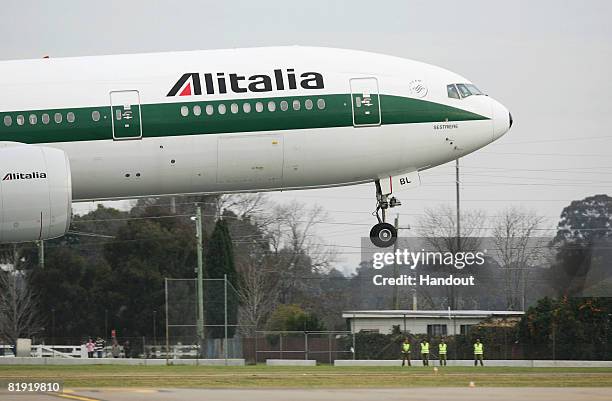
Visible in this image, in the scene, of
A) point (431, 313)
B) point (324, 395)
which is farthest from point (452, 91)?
point (431, 313)

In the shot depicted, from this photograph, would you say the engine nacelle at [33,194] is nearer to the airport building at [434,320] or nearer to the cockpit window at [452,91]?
the cockpit window at [452,91]

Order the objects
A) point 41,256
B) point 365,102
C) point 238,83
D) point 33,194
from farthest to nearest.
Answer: point 41,256, point 365,102, point 238,83, point 33,194

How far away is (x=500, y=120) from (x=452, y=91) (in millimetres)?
1815

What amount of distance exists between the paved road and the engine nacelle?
5.79 metres

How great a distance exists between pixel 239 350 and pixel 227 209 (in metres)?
31.7

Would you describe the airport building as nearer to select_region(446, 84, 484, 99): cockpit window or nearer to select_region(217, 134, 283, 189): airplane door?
select_region(446, 84, 484, 99): cockpit window

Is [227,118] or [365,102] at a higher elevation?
[365,102]

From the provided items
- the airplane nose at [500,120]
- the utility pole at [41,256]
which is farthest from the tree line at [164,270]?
the airplane nose at [500,120]

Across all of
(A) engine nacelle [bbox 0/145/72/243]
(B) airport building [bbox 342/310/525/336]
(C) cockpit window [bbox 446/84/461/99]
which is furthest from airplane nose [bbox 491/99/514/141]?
(B) airport building [bbox 342/310/525/336]

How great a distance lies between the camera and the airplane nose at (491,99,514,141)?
140 feet

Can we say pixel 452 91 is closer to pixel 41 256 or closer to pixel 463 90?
pixel 463 90

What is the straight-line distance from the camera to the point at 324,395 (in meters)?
31.8

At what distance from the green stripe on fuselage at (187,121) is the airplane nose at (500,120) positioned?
3755mm

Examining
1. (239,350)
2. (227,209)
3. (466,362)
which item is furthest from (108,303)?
(466,362)
